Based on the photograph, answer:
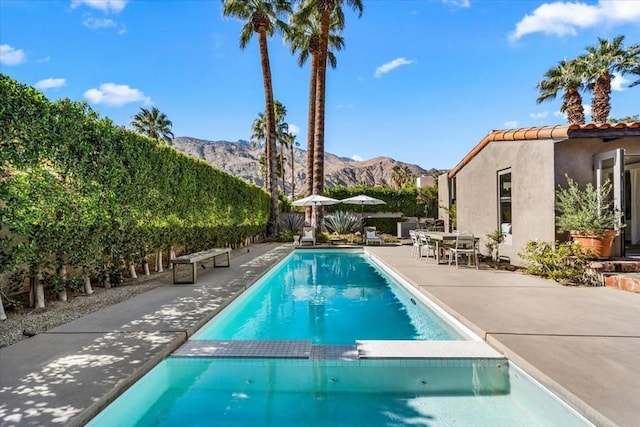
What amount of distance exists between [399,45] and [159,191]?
14010 millimetres

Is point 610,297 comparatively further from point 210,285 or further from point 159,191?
point 159,191

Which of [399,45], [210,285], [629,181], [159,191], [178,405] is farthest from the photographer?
[399,45]

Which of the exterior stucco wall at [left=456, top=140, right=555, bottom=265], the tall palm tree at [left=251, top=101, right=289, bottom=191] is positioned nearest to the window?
the exterior stucco wall at [left=456, top=140, right=555, bottom=265]

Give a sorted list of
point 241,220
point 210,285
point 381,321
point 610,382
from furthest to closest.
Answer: point 241,220 < point 210,285 < point 381,321 < point 610,382

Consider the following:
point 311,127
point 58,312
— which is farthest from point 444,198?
point 58,312

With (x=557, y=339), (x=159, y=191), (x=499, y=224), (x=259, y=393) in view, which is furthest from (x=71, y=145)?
(x=499, y=224)

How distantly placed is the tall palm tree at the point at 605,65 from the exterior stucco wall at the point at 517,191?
12332 millimetres

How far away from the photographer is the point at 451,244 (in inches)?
414

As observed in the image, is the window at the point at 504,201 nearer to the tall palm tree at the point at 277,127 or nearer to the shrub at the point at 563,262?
the shrub at the point at 563,262

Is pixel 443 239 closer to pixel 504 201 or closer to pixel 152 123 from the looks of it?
pixel 504 201

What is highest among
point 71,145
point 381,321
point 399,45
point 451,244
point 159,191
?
point 399,45

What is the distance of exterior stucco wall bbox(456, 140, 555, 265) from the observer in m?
8.18

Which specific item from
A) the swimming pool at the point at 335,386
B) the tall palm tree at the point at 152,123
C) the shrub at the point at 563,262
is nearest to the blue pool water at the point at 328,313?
the swimming pool at the point at 335,386

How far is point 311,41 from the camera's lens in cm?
2055
